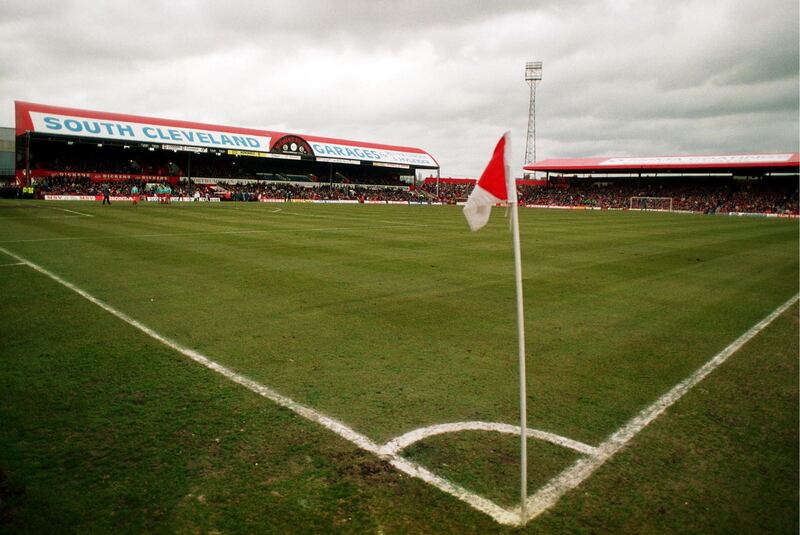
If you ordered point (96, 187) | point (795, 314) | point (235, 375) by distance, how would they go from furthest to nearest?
point (96, 187) < point (795, 314) < point (235, 375)

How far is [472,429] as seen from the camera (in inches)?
178

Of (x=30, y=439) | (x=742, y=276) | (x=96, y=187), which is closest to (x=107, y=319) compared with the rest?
(x=30, y=439)

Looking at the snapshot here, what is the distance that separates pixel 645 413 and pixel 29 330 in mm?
7959

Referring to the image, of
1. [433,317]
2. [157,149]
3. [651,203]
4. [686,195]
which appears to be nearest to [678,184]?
[686,195]

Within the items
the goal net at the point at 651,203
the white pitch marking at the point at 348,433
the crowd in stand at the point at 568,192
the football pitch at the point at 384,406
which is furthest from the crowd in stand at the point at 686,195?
the white pitch marking at the point at 348,433

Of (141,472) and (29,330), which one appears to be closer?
(141,472)

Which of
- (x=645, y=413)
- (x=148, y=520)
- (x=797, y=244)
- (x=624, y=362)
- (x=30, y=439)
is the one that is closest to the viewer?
(x=148, y=520)

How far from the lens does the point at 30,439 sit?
408cm

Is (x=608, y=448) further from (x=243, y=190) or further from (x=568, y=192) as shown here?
(x=568, y=192)

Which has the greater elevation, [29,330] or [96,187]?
[96,187]

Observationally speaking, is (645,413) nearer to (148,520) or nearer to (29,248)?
(148,520)

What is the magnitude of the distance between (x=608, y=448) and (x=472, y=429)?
3.81ft

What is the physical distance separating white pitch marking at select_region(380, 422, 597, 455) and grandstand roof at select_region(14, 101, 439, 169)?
5686 centimetres

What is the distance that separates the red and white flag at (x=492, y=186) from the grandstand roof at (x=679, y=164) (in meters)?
72.9
